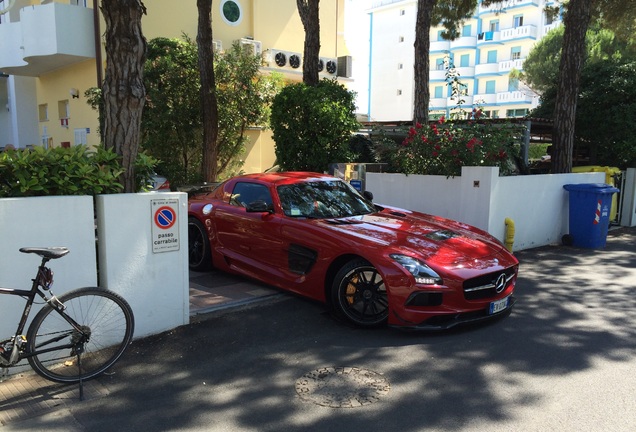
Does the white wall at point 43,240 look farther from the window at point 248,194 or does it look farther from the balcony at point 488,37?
the balcony at point 488,37

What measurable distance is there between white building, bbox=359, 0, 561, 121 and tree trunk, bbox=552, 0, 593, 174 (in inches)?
1456

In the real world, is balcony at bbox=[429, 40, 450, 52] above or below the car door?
above

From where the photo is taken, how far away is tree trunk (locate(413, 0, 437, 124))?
34.3 ft

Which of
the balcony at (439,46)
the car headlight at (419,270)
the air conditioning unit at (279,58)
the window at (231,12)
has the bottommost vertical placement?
the car headlight at (419,270)

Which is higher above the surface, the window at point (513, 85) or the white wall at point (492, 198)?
the window at point (513, 85)

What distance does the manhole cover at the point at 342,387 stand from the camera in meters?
3.54

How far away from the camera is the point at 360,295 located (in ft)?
16.2

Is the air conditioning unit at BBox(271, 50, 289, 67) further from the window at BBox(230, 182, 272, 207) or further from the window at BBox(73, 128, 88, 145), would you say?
the window at BBox(230, 182, 272, 207)

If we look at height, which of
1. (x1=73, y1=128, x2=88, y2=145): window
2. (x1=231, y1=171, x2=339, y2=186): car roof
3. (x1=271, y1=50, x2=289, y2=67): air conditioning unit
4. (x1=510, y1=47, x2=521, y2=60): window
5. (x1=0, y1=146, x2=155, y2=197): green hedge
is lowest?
(x1=231, y1=171, x2=339, y2=186): car roof

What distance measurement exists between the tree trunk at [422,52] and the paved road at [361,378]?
20.4ft

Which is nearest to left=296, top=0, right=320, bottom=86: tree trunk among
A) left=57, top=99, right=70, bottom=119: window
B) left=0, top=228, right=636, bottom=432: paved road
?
left=0, top=228, right=636, bottom=432: paved road

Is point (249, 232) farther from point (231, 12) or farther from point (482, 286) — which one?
point (231, 12)

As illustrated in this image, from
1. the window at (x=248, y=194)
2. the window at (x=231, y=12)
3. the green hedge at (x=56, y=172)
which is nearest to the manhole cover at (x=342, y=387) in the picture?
the green hedge at (x=56, y=172)

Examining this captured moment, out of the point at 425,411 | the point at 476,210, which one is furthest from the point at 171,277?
the point at 476,210
